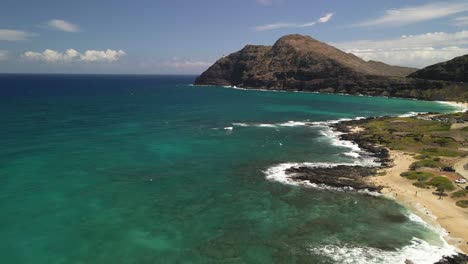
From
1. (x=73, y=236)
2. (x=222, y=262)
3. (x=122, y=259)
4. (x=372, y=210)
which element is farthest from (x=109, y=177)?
(x=372, y=210)

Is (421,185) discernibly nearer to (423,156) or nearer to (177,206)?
(423,156)

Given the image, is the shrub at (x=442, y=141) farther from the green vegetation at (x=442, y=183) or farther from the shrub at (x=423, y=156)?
the green vegetation at (x=442, y=183)

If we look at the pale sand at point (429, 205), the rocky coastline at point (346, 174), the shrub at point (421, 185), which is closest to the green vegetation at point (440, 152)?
the rocky coastline at point (346, 174)

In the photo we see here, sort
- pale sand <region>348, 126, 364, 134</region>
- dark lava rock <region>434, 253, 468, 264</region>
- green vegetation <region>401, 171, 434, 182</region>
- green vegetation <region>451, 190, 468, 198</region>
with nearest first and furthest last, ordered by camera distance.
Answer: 1. dark lava rock <region>434, 253, 468, 264</region>
2. green vegetation <region>451, 190, 468, 198</region>
3. green vegetation <region>401, 171, 434, 182</region>
4. pale sand <region>348, 126, 364, 134</region>

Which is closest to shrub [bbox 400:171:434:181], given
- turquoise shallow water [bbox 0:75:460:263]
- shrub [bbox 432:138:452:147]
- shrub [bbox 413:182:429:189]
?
shrub [bbox 413:182:429:189]

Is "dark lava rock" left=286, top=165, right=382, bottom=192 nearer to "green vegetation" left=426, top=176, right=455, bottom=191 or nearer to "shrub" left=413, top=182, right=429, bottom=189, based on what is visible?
"shrub" left=413, top=182, right=429, bottom=189

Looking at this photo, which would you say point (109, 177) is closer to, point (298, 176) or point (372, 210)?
point (298, 176)

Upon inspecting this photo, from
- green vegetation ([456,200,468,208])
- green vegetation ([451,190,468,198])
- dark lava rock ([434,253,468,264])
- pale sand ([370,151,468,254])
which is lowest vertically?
dark lava rock ([434,253,468,264])
